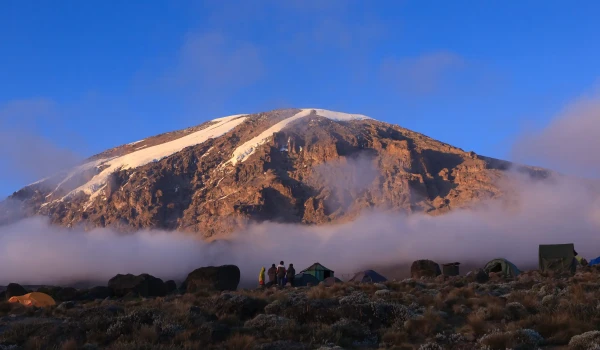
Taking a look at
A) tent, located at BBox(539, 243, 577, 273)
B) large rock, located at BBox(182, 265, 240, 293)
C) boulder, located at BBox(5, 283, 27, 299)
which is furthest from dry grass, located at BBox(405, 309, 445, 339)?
boulder, located at BBox(5, 283, 27, 299)

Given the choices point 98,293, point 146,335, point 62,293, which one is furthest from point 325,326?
point 62,293

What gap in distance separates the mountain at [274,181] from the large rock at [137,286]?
52239 mm

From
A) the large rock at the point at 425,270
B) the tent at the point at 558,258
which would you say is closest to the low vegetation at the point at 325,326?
the tent at the point at 558,258

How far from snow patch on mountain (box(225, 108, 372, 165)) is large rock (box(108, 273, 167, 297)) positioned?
6840 centimetres

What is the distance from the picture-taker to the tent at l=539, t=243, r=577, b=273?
32.3 m

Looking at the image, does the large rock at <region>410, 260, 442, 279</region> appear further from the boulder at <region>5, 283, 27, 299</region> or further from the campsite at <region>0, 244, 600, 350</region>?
the boulder at <region>5, 283, 27, 299</region>

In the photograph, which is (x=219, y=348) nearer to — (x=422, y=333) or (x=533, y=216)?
(x=422, y=333)

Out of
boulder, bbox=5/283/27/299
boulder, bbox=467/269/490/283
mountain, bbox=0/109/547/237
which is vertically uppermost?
mountain, bbox=0/109/547/237

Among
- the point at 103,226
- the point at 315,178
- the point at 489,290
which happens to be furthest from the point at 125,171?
the point at 489,290

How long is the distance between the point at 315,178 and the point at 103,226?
111ft

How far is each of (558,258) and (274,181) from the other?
5779 cm

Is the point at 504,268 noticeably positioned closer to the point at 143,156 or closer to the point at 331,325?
the point at 331,325

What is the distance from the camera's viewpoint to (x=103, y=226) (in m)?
88.6

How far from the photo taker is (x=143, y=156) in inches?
4250
